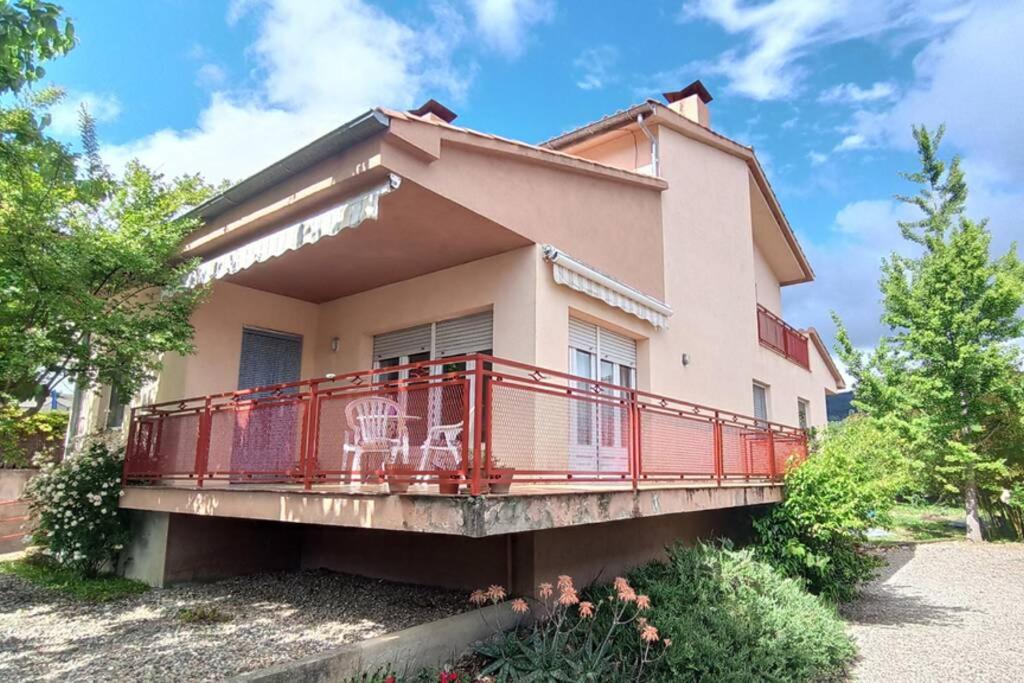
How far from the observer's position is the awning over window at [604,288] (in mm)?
10422

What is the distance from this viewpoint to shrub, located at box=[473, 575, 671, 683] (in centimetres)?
748

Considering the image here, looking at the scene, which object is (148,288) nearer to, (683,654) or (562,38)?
(683,654)

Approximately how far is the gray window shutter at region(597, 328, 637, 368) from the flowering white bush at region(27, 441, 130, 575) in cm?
899

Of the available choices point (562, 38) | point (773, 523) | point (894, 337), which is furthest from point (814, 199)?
point (773, 523)

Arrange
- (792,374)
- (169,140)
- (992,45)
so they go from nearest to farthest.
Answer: (992,45), (169,140), (792,374)

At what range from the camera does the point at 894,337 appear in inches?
931

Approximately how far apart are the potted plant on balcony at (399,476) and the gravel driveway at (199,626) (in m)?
2.46

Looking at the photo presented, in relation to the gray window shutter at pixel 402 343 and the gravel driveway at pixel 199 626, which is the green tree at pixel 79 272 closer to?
the gravel driveway at pixel 199 626

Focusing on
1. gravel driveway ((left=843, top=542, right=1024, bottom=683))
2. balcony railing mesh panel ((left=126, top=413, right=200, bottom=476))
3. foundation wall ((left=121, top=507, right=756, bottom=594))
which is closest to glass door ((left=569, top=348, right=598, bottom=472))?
foundation wall ((left=121, top=507, right=756, bottom=594))

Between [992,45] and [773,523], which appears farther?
[992,45]

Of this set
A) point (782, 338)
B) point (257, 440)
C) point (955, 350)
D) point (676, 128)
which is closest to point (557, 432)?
point (257, 440)

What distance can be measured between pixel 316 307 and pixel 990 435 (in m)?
23.2

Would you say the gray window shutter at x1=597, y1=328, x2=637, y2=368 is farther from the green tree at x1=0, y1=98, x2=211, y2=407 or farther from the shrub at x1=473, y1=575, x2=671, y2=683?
the green tree at x1=0, y1=98, x2=211, y2=407

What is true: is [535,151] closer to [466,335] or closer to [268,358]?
[466,335]
